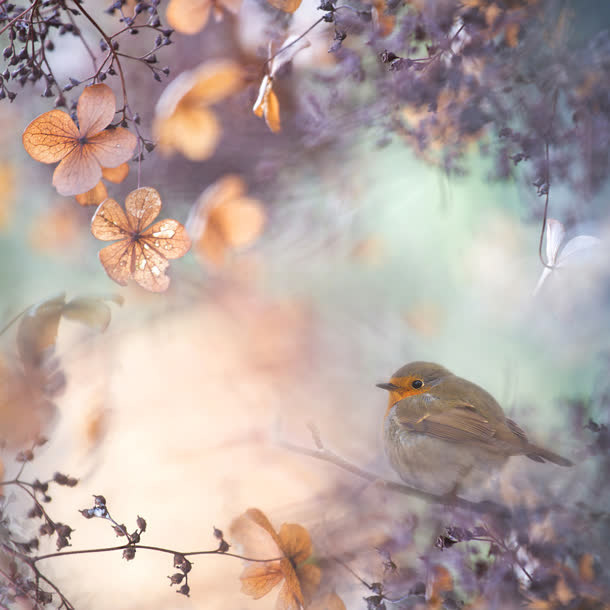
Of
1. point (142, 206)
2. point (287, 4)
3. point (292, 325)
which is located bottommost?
point (142, 206)

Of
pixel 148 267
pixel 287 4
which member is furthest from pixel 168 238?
pixel 287 4

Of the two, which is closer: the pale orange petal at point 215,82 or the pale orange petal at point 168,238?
the pale orange petal at point 168,238

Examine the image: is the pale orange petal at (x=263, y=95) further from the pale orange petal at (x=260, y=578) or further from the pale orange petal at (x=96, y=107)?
the pale orange petal at (x=260, y=578)

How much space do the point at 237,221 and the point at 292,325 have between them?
0.50 m

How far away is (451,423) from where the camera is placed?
0.46 metres

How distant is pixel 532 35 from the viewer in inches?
14.7

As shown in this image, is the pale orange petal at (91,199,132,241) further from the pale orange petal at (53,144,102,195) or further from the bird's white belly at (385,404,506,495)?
the bird's white belly at (385,404,506,495)

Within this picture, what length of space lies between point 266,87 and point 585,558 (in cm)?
37

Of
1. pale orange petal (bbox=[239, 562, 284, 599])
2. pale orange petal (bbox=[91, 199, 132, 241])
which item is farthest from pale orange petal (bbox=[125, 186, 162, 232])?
pale orange petal (bbox=[239, 562, 284, 599])

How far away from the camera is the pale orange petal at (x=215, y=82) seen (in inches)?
18.3

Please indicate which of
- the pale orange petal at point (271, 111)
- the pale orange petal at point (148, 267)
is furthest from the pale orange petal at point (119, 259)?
the pale orange petal at point (271, 111)

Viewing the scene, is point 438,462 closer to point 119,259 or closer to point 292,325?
point 119,259

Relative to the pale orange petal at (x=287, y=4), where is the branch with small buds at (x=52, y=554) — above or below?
below

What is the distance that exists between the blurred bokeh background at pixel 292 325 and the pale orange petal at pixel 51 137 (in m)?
0.17
